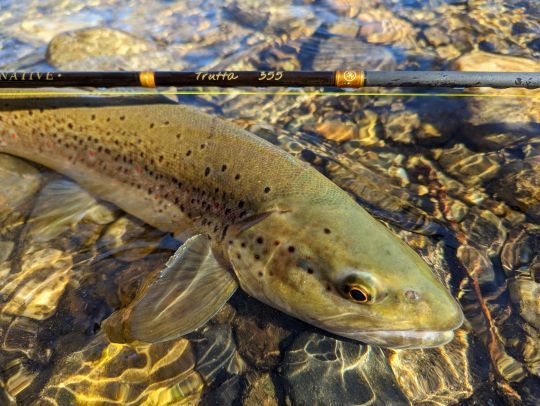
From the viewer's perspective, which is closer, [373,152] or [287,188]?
[287,188]

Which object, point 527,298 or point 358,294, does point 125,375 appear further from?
point 527,298

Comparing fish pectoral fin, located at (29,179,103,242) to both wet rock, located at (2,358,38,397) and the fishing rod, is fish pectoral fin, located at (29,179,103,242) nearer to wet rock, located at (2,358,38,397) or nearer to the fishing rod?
the fishing rod

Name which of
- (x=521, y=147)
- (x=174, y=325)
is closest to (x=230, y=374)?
(x=174, y=325)

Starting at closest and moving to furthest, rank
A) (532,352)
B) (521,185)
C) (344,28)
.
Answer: (532,352) → (521,185) → (344,28)

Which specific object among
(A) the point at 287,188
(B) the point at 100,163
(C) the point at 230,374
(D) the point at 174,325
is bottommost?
(C) the point at 230,374

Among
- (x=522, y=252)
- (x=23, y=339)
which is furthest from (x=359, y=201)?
(x=23, y=339)

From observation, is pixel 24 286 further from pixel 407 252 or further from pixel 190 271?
pixel 407 252

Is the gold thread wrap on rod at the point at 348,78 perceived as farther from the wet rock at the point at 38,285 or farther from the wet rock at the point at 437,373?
the wet rock at the point at 38,285
